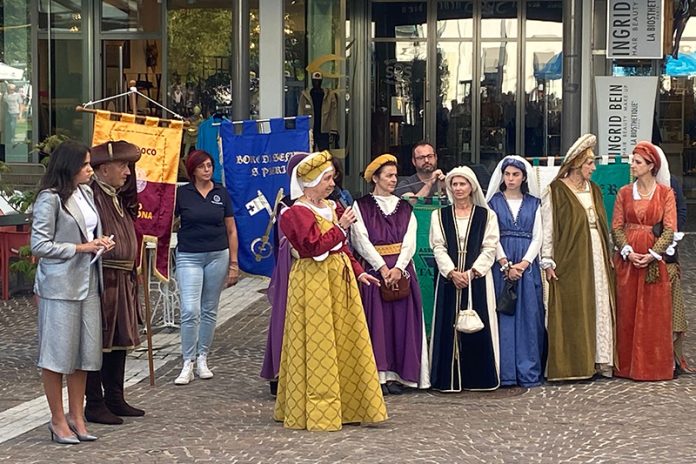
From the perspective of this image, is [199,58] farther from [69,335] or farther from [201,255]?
[69,335]

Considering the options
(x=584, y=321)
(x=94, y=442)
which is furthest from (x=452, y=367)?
(x=94, y=442)

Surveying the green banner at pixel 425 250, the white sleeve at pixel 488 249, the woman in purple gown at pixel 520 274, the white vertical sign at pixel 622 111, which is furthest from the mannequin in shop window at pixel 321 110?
the white sleeve at pixel 488 249

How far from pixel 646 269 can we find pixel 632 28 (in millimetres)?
8857

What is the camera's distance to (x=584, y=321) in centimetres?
898

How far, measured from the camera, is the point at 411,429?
24.7 feet

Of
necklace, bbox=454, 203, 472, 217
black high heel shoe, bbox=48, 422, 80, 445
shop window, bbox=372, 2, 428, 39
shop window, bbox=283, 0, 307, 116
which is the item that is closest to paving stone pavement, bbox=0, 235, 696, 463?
black high heel shoe, bbox=48, 422, 80, 445

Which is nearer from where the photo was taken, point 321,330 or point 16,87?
point 321,330

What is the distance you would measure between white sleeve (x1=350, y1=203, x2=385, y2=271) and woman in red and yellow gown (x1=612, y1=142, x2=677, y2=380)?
6.10 ft

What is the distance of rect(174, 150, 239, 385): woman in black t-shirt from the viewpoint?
895 cm

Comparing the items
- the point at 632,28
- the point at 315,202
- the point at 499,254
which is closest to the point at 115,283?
the point at 315,202

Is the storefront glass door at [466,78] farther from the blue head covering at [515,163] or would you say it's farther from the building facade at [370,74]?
the blue head covering at [515,163]

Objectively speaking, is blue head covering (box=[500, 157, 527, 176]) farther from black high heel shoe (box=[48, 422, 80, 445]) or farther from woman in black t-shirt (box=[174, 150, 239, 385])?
black high heel shoe (box=[48, 422, 80, 445])

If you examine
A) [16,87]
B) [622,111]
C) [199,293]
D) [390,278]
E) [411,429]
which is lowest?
[411,429]

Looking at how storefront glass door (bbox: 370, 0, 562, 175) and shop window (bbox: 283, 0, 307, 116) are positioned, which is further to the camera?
storefront glass door (bbox: 370, 0, 562, 175)
